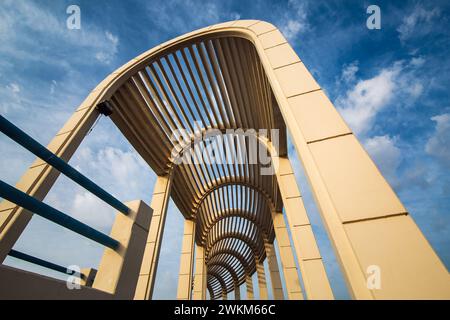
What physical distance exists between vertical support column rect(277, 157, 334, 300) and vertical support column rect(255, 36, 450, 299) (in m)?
4.06

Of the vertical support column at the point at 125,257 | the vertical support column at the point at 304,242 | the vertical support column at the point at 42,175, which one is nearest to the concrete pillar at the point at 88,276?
the vertical support column at the point at 42,175

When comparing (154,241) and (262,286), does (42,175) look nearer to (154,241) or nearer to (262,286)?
(154,241)

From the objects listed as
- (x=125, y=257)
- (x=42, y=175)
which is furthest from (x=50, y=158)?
(x=42, y=175)

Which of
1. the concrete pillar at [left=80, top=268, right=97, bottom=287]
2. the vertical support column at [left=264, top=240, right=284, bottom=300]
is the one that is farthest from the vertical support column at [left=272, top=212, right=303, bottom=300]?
the concrete pillar at [left=80, top=268, right=97, bottom=287]

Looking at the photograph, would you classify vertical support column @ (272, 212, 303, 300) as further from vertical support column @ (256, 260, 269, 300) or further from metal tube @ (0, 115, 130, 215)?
metal tube @ (0, 115, 130, 215)

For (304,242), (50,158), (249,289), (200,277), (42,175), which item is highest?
(249,289)

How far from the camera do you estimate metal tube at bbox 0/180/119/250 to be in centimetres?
148

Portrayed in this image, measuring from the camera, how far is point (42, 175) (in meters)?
3.50

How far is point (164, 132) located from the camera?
758 centimetres

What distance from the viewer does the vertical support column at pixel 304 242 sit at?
185 inches

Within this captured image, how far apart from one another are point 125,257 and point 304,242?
4854mm

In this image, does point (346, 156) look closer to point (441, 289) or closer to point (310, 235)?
point (441, 289)
